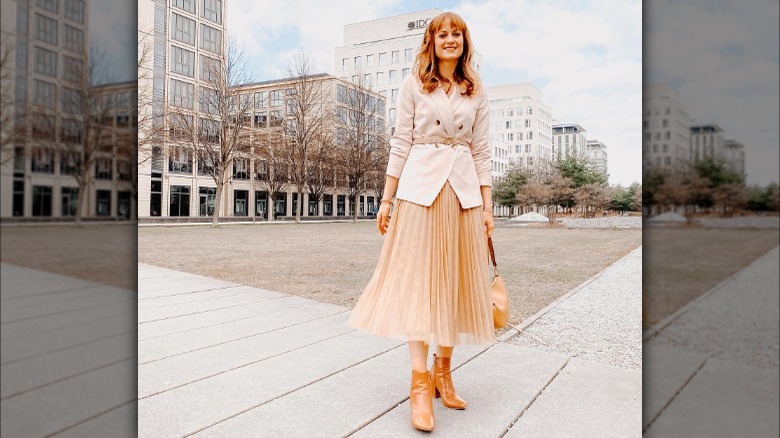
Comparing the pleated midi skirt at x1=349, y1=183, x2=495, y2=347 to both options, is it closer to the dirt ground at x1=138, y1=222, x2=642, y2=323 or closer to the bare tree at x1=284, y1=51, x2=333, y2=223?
the dirt ground at x1=138, y1=222, x2=642, y2=323

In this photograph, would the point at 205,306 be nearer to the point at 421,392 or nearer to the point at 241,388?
the point at 241,388

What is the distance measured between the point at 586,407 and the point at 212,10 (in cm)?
4103

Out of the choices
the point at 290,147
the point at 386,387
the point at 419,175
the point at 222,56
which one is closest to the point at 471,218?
the point at 419,175

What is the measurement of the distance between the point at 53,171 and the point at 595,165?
41.1 m

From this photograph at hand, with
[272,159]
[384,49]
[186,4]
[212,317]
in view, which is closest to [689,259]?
[212,317]

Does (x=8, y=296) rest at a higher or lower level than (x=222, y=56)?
lower

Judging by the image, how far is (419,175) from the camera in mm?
2230

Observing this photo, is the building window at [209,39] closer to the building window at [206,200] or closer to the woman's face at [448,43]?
the building window at [206,200]

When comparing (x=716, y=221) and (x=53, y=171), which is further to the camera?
(x=53, y=171)

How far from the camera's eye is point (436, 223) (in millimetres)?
2205

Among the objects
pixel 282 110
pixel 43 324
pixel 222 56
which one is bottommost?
pixel 43 324

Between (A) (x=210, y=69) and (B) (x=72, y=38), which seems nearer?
(B) (x=72, y=38)

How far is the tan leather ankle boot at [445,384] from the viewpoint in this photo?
226cm

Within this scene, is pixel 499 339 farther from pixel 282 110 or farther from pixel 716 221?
pixel 282 110
